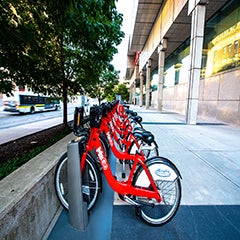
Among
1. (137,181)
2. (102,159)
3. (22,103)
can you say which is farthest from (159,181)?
(22,103)

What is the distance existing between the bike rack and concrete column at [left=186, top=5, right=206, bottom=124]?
8.09m

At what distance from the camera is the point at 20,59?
2.95m

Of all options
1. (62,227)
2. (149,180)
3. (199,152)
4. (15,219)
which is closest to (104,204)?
(62,227)

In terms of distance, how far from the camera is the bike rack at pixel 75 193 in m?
1.66

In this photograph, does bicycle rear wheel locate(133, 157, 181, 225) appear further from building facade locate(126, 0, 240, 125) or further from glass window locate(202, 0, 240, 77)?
glass window locate(202, 0, 240, 77)

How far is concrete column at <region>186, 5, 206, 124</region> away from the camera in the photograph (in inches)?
316

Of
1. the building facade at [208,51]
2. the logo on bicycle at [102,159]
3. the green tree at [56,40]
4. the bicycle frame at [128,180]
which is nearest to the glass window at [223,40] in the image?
the building facade at [208,51]

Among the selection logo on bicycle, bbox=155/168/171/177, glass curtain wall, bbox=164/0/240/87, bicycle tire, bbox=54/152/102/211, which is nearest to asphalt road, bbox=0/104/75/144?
bicycle tire, bbox=54/152/102/211

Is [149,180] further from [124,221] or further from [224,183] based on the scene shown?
[224,183]

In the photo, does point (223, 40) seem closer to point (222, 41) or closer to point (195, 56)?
point (222, 41)

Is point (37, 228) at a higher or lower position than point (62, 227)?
higher

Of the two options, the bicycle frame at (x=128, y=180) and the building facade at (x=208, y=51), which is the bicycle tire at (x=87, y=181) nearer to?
A: the bicycle frame at (x=128, y=180)

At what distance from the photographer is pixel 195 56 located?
27.2 feet

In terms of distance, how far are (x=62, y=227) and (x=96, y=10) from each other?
279 centimetres
